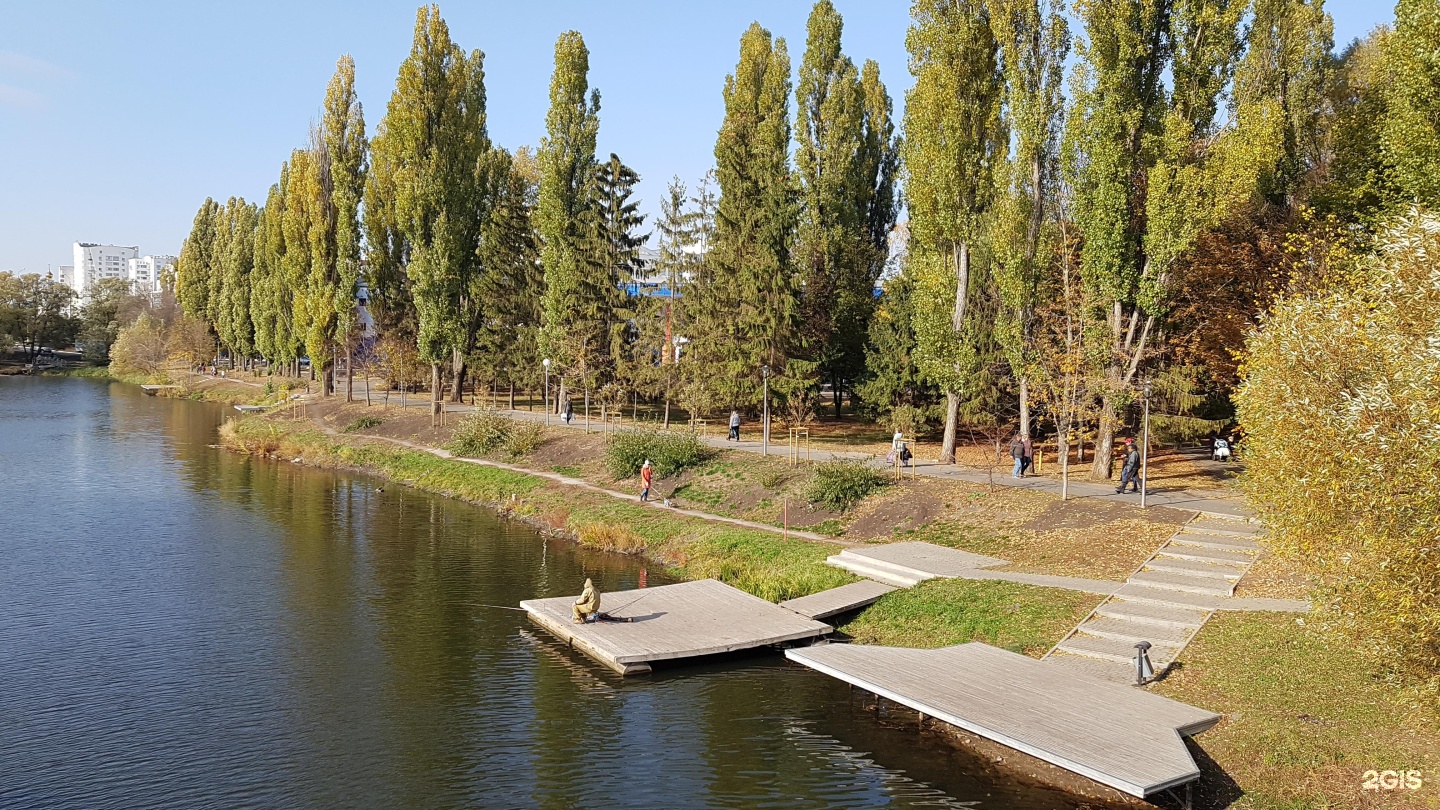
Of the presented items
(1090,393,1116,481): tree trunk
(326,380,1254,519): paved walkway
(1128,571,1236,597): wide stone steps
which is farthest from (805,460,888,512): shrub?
(1128,571,1236,597): wide stone steps

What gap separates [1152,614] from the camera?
65.5 feet

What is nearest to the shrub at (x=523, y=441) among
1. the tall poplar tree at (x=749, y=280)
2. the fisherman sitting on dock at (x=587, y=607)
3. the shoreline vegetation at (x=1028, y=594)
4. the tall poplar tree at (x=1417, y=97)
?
the shoreline vegetation at (x=1028, y=594)

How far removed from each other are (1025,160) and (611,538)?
19.3 m

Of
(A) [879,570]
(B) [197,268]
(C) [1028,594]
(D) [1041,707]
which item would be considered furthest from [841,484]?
(B) [197,268]

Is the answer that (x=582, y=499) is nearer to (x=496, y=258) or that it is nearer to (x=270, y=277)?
(x=496, y=258)

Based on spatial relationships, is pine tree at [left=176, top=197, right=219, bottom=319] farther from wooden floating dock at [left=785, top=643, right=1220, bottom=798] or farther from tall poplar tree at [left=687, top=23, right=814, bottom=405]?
wooden floating dock at [left=785, top=643, right=1220, bottom=798]

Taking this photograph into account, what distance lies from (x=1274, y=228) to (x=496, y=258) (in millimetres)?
42462

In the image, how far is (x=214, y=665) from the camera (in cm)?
1980

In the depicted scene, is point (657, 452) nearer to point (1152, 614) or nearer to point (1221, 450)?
point (1152, 614)

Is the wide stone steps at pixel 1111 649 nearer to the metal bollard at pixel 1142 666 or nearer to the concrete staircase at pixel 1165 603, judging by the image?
the concrete staircase at pixel 1165 603

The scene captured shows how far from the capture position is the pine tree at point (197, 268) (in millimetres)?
96312

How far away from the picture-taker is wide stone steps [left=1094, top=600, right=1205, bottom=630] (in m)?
19.4

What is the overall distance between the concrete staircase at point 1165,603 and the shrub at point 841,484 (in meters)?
9.96

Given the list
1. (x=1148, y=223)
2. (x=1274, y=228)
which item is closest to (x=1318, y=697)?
(x=1148, y=223)
